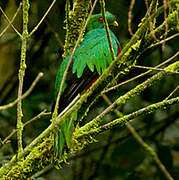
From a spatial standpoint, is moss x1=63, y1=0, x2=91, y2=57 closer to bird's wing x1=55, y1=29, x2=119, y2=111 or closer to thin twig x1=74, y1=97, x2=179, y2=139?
bird's wing x1=55, y1=29, x2=119, y2=111

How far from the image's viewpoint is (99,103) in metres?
3.46

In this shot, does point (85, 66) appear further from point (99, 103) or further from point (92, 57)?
point (99, 103)

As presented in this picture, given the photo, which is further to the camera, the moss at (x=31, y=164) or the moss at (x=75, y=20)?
the moss at (x=75, y=20)

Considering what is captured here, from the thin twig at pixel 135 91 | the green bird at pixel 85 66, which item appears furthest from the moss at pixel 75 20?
the thin twig at pixel 135 91

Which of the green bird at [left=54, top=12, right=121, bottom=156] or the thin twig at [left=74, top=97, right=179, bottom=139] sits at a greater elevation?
the green bird at [left=54, top=12, right=121, bottom=156]

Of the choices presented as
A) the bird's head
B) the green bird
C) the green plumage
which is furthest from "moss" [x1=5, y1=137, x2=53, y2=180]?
the bird's head

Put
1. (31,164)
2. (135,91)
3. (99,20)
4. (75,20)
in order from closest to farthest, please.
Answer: (135,91)
(31,164)
(75,20)
(99,20)

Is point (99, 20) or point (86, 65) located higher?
point (99, 20)

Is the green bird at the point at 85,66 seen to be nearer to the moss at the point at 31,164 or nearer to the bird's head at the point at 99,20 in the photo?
the bird's head at the point at 99,20

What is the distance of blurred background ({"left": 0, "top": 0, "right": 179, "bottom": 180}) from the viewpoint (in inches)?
148

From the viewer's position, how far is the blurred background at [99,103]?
3.76m

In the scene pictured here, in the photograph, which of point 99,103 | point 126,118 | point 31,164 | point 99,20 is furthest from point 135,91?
point 99,20

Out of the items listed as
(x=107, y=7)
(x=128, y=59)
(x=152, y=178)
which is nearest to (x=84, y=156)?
(x=152, y=178)

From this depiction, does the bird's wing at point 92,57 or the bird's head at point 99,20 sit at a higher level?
the bird's head at point 99,20
